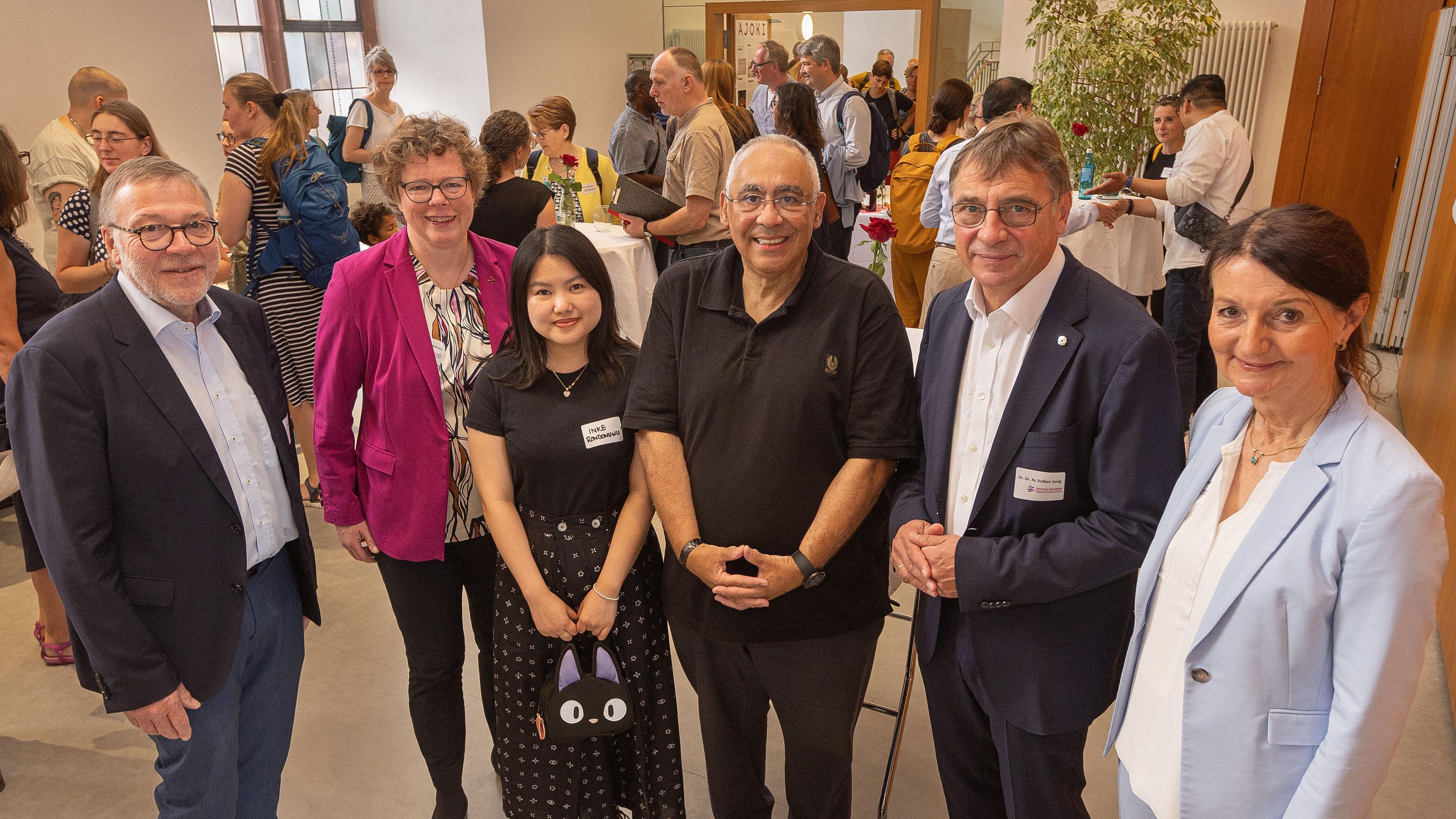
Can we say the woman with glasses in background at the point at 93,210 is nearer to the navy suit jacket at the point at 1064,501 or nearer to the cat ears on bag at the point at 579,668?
the cat ears on bag at the point at 579,668

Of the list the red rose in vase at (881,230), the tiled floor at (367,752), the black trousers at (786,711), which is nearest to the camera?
the black trousers at (786,711)

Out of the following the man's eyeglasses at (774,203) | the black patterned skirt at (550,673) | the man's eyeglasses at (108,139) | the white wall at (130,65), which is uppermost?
the white wall at (130,65)

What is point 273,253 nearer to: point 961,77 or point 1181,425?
point 1181,425

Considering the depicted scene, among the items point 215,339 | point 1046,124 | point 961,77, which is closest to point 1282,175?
point 961,77

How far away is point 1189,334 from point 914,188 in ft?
5.55

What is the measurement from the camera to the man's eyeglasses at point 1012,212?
155 centimetres

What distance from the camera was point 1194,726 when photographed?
1.32m

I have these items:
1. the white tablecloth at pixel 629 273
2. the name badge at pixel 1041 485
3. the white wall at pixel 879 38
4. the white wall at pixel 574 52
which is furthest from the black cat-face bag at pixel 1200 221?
the white wall at pixel 574 52

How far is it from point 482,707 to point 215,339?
5.25ft

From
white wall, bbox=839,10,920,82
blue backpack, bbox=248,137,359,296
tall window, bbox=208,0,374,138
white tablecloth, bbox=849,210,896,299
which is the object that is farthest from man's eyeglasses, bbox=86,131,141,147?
white wall, bbox=839,10,920,82

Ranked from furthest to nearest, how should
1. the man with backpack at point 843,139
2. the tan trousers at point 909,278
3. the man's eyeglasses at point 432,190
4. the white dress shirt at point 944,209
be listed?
the man with backpack at point 843,139 → the tan trousers at point 909,278 → the white dress shirt at point 944,209 → the man's eyeglasses at point 432,190

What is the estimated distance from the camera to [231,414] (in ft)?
5.74

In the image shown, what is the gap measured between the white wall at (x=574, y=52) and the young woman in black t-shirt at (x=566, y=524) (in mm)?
8228

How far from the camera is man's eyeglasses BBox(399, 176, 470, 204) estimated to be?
→ 200 centimetres
